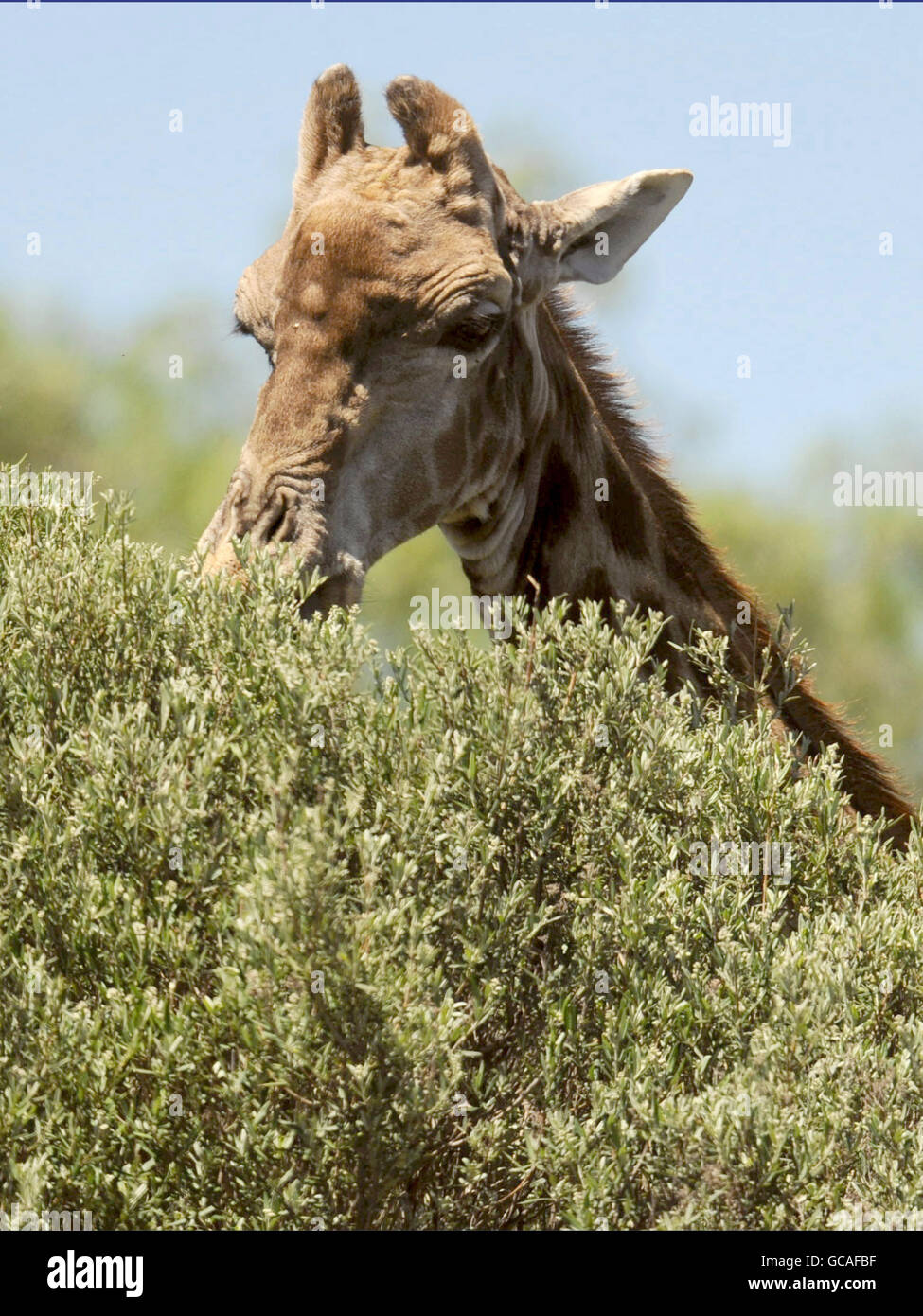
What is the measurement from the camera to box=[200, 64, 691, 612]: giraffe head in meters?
5.77

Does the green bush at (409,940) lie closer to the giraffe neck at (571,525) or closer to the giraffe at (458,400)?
the giraffe at (458,400)

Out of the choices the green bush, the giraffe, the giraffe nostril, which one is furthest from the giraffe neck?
the green bush

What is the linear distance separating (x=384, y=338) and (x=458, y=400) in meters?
0.47

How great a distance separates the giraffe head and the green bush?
95 cm

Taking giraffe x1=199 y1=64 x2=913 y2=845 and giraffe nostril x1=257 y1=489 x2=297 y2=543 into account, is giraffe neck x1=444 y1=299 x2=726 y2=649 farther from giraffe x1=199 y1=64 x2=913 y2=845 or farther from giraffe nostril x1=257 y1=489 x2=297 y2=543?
giraffe nostril x1=257 y1=489 x2=297 y2=543

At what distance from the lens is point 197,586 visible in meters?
4.97

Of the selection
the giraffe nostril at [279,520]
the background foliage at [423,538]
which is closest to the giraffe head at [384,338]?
the giraffe nostril at [279,520]

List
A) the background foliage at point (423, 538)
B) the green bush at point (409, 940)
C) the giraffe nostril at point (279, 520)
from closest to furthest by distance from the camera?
the green bush at point (409, 940), the giraffe nostril at point (279, 520), the background foliage at point (423, 538)

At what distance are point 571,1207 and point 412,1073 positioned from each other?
61 centimetres

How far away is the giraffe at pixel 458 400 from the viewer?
19.3ft

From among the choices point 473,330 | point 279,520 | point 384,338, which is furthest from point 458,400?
point 279,520

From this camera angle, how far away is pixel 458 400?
6340mm

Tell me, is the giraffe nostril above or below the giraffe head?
below
